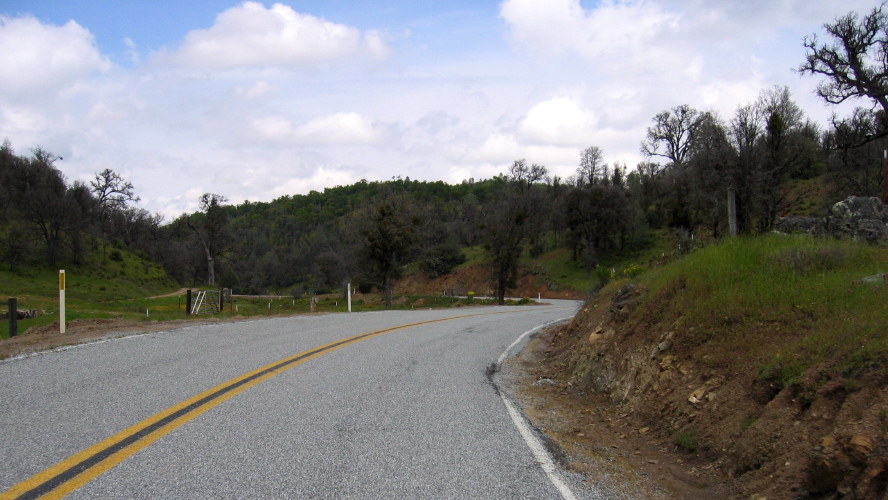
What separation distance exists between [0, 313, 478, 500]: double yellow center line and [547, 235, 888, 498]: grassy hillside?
4.96m

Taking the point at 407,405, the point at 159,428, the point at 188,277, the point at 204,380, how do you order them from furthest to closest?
the point at 188,277
the point at 204,380
the point at 407,405
the point at 159,428

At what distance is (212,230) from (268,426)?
76.0 meters

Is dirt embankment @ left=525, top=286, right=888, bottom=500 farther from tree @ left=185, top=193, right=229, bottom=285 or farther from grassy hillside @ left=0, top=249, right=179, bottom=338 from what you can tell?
tree @ left=185, top=193, right=229, bottom=285

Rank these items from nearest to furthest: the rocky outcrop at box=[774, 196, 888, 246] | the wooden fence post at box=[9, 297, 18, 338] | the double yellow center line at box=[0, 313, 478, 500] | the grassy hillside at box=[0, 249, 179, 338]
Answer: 1. the double yellow center line at box=[0, 313, 478, 500]
2. the rocky outcrop at box=[774, 196, 888, 246]
3. the wooden fence post at box=[9, 297, 18, 338]
4. the grassy hillside at box=[0, 249, 179, 338]

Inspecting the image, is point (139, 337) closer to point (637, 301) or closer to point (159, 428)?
point (159, 428)

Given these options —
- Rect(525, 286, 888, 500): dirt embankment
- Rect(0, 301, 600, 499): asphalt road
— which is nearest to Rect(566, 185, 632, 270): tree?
Rect(525, 286, 888, 500): dirt embankment

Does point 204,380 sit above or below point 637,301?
below

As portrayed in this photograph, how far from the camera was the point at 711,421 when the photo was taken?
18.9ft

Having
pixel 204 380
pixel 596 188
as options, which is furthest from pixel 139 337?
pixel 596 188

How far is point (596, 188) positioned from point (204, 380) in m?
60.2

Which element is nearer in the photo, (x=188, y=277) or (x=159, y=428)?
(x=159, y=428)

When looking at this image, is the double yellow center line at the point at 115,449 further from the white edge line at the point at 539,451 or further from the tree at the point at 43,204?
the tree at the point at 43,204

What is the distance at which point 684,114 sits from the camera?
70.7 metres

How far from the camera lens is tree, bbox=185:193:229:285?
73.2 m
